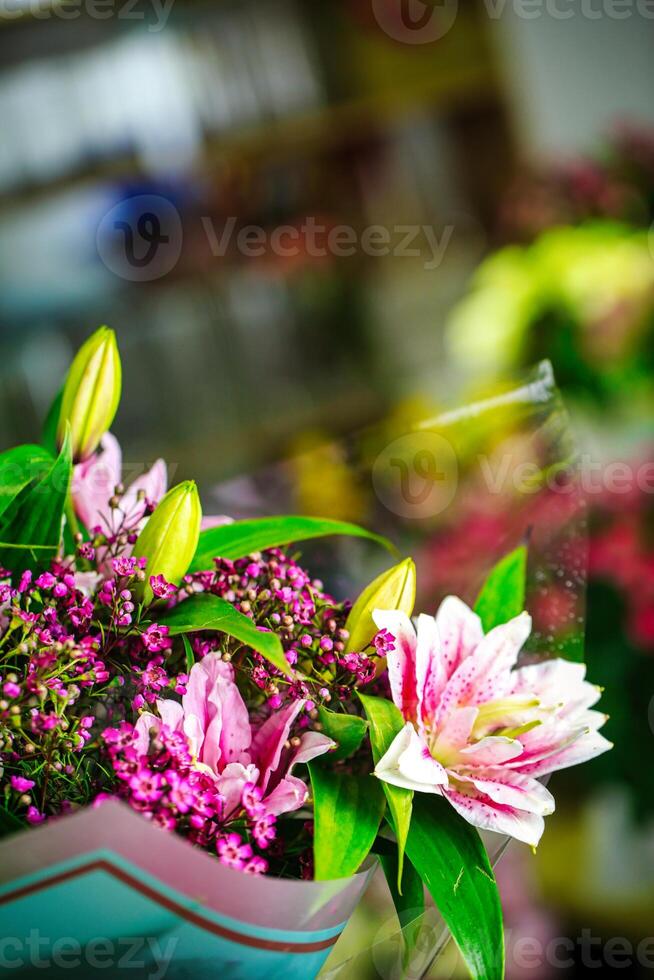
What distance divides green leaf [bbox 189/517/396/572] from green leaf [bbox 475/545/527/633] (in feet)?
0.23

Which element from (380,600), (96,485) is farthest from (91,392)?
(380,600)

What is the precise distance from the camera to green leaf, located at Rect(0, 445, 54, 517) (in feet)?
1.21

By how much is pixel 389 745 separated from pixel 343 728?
0.02 meters

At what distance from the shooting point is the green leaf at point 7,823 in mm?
308

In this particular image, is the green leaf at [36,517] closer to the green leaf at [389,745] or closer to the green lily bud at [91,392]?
the green lily bud at [91,392]

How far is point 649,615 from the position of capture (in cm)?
88

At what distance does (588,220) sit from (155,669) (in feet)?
3.01

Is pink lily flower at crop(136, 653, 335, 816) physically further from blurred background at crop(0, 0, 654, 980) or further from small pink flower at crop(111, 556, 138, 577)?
blurred background at crop(0, 0, 654, 980)

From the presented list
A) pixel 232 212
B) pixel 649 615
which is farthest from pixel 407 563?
pixel 232 212

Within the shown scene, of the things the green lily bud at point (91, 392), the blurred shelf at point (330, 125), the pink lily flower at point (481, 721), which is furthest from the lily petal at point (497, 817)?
the blurred shelf at point (330, 125)

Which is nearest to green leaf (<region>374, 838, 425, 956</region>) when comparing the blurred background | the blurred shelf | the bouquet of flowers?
the bouquet of flowers

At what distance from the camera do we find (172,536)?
368mm

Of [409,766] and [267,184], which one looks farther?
[267,184]

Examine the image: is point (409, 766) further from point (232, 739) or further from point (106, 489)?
point (106, 489)
